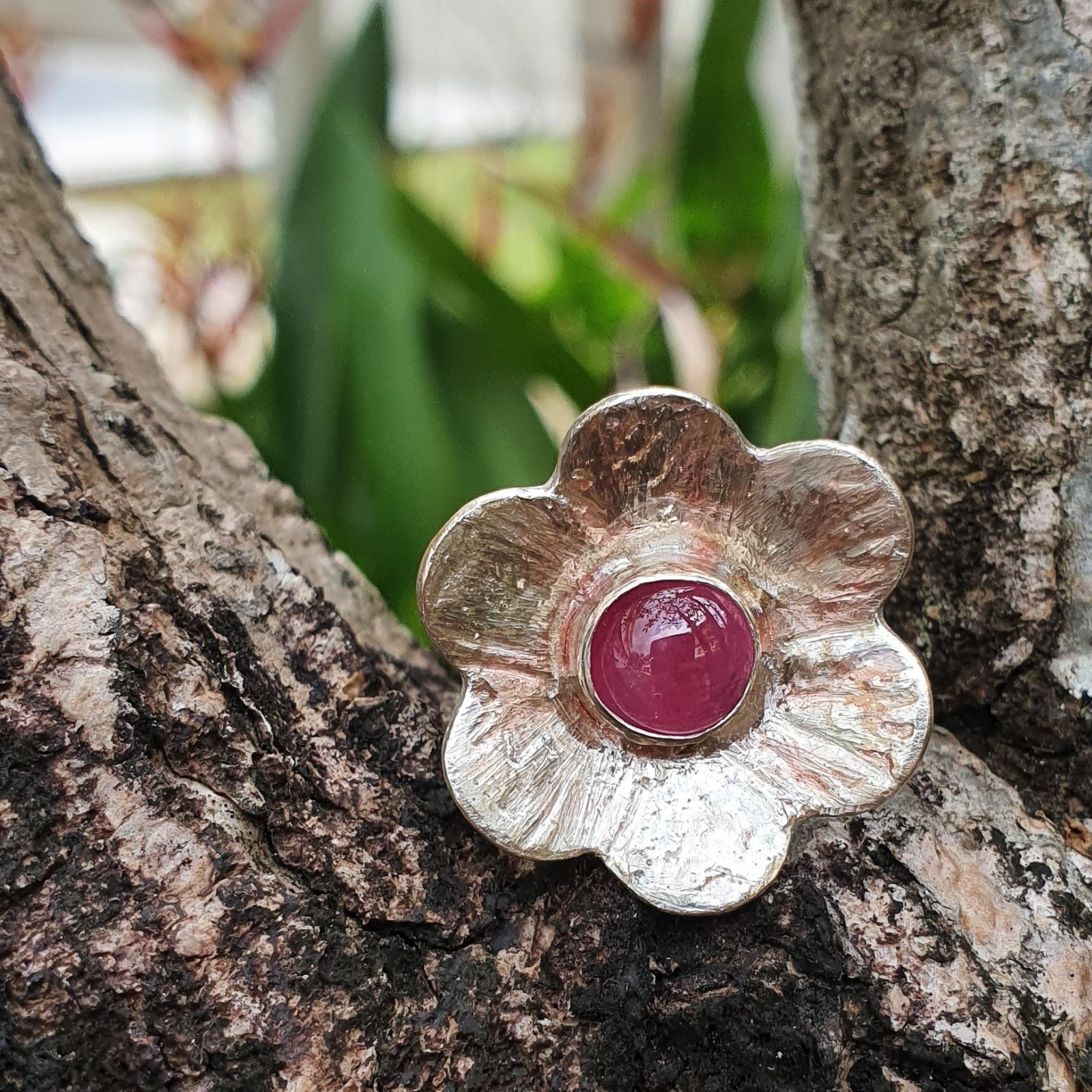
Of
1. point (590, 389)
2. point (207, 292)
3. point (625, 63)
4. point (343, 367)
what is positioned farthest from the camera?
point (625, 63)

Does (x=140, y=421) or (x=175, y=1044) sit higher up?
(x=140, y=421)

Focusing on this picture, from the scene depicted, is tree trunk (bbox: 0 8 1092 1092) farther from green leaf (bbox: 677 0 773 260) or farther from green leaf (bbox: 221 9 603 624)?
green leaf (bbox: 677 0 773 260)

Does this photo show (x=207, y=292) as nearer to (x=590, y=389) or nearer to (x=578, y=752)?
(x=590, y=389)

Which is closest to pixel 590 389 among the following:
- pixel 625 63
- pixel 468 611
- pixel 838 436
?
pixel 838 436

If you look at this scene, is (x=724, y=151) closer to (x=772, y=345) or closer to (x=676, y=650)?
(x=772, y=345)

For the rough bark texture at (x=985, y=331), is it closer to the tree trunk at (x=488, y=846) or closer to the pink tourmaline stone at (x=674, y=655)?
the tree trunk at (x=488, y=846)

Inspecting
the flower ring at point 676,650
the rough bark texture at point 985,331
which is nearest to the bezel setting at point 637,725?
the flower ring at point 676,650

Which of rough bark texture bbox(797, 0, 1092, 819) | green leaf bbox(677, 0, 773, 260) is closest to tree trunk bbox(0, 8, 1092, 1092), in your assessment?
rough bark texture bbox(797, 0, 1092, 819)
